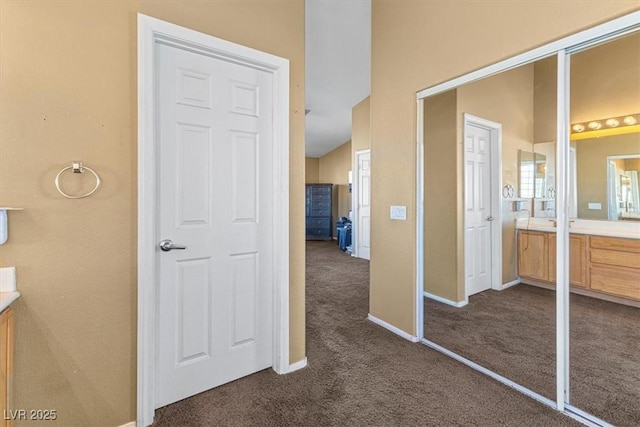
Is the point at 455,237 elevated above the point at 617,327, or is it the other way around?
the point at 455,237

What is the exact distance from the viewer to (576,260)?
174 centimetres

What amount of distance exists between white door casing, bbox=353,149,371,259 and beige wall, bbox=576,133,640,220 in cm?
448

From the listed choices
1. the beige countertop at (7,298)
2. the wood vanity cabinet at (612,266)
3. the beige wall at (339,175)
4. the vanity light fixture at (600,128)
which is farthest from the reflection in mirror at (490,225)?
the beige wall at (339,175)

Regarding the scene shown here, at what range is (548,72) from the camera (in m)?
1.74

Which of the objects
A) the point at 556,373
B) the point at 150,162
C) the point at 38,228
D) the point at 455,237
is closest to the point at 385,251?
the point at 455,237

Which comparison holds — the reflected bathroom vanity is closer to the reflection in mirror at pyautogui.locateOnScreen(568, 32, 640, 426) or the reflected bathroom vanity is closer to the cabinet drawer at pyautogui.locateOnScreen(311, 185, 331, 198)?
the reflection in mirror at pyautogui.locateOnScreen(568, 32, 640, 426)

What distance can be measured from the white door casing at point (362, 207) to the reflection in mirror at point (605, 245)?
14.6 feet

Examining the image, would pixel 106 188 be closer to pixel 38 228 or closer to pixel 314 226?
pixel 38 228

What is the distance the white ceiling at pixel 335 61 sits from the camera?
318 centimetres

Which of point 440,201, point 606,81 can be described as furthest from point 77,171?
point 606,81

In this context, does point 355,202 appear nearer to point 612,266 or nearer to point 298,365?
point 298,365

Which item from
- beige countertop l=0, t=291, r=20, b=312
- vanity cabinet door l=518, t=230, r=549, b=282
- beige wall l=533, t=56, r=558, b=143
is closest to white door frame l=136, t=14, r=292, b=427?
beige countertop l=0, t=291, r=20, b=312

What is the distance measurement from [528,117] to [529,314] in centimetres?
130

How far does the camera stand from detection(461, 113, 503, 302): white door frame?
7.25ft
